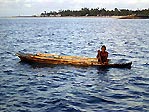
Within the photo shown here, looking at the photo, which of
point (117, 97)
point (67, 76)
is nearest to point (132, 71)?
point (67, 76)

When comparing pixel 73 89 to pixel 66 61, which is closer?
pixel 73 89

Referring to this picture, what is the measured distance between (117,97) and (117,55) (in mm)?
16757

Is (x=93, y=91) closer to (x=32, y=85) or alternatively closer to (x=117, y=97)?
(x=117, y=97)

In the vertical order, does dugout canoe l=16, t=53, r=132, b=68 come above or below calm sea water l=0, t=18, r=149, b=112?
above

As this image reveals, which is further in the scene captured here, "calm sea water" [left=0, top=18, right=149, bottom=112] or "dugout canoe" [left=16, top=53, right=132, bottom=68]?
"dugout canoe" [left=16, top=53, right=132, bottom=68]

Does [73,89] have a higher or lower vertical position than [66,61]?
lower

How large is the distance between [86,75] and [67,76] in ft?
4.92

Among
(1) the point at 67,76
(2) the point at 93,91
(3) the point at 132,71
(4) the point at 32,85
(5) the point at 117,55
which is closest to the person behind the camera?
(2) the point at 93,91

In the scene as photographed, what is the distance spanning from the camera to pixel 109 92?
58.3 feet

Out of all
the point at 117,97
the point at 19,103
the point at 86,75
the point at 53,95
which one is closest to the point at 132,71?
the point at 86,75

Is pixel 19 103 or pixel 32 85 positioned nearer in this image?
pixel 19 103

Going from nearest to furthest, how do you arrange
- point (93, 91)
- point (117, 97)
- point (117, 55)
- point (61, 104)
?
point (61, 104), point (117, 97), point (93, 91), point (117, 55)

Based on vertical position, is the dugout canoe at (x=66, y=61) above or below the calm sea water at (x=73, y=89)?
above

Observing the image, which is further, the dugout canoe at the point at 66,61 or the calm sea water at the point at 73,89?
the dugout canoe at the point at 66,61
